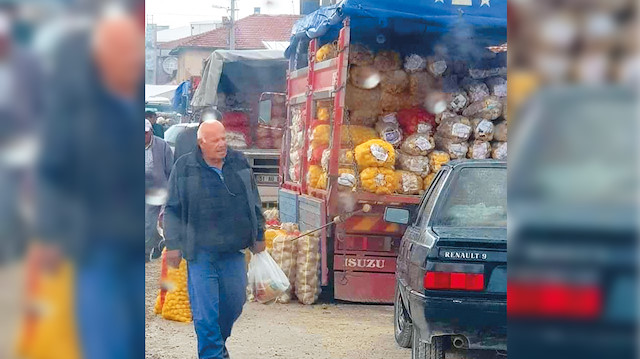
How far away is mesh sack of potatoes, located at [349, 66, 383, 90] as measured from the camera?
324 inches

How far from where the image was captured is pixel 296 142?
1006 centimetres

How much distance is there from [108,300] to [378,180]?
619 centimetres

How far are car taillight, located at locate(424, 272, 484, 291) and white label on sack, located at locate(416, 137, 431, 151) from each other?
347 centimetres

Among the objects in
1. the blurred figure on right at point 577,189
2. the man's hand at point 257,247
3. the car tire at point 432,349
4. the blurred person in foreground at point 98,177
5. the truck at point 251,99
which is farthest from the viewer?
the truck at point 251,99

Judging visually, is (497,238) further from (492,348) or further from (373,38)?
(373,38)

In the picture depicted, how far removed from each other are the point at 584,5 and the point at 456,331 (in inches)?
145

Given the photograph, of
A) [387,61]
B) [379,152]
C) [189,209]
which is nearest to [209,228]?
[189,209]

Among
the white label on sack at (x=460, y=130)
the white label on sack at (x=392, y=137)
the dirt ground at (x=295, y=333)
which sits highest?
the white label on sack at (x=460, y=130)

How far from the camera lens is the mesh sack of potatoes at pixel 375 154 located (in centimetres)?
783

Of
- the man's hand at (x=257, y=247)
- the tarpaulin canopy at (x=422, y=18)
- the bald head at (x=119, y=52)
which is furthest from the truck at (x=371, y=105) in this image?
the bald head at (x=119, y=52)

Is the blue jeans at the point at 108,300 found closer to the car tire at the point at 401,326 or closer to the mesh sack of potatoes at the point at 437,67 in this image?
the car tire at the point at 401,326

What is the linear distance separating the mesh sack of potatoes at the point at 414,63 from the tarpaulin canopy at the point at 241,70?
542 cm

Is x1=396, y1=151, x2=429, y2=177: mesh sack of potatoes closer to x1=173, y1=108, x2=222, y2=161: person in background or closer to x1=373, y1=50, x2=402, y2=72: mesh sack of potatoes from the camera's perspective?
x1=373, y1=50, x2=402, y2=72: mesh sack of potatoes

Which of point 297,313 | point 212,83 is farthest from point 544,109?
point 212,83
